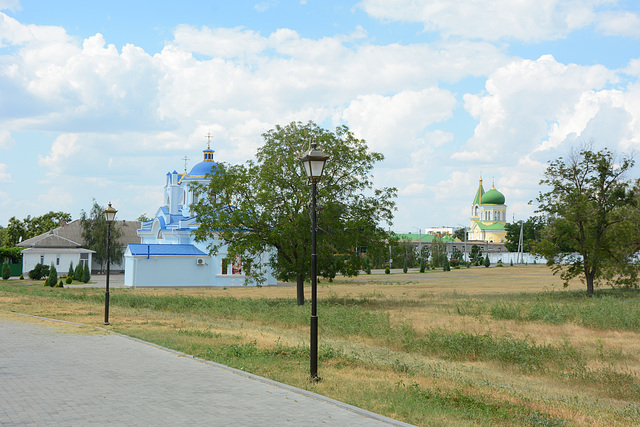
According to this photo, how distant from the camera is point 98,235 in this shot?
6931 centimetres

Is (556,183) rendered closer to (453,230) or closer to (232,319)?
(232,319)

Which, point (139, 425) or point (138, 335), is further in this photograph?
point (138, 335)

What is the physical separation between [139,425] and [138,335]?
9.44 m

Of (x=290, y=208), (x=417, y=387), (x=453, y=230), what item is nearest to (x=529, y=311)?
(x=290, y=208)

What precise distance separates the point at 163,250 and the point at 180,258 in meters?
1.52

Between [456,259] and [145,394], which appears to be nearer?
[145,394]

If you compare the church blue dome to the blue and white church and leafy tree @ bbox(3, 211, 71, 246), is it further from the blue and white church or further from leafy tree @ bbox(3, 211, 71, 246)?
leafy tree @ bbox(3, 211, 71, 246)

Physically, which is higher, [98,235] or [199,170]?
[199,170]

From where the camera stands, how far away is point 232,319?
2331 centimetres

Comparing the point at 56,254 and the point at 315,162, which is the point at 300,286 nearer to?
the point at 315,162

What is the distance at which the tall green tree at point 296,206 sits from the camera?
92.8 ft

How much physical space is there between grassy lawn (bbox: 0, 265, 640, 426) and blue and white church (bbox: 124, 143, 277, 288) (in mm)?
23489

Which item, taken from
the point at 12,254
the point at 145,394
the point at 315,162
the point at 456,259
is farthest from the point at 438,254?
the point at 145,394

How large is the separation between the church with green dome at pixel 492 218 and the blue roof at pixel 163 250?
370 feet
